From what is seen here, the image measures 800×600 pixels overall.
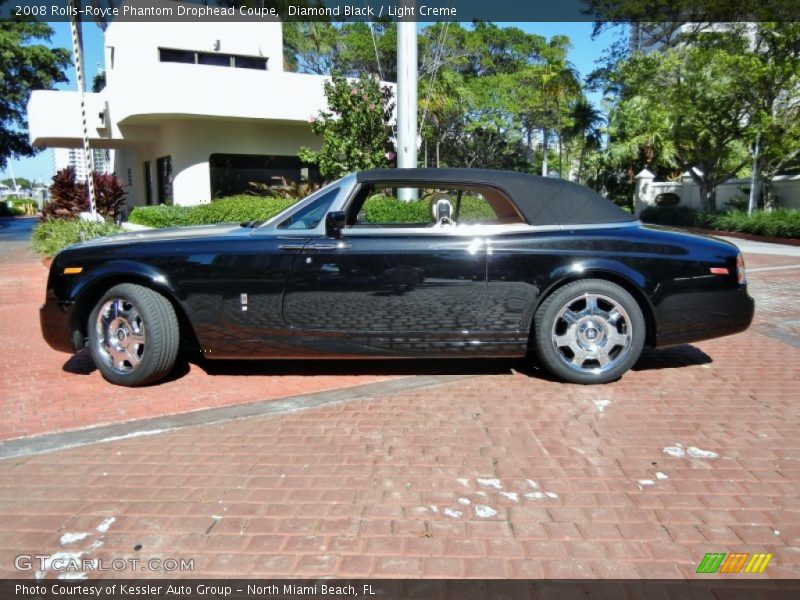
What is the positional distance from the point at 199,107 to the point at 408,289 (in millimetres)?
13805

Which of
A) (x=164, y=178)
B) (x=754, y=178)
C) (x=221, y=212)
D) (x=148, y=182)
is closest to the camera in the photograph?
(x=221, y=212)

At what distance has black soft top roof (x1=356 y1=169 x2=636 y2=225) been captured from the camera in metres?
4.76

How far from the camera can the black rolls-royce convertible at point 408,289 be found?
455 centimetres

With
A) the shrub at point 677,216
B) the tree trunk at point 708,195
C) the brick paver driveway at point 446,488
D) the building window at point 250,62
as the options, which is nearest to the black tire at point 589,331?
the brick paver driveway at point 446,488

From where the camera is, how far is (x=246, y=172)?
18.6 meters

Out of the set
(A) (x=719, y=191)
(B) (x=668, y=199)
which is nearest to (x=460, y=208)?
(A) (x=719, y=191)

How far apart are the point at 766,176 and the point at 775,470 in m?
22.0

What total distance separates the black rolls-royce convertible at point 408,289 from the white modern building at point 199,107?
13.0 m

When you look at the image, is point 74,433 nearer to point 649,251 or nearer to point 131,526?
point 131,526

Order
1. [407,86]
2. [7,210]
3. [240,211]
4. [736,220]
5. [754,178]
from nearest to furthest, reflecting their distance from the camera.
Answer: [407,86] → [240,211] → [736,220] → [754,178] → [7,210]

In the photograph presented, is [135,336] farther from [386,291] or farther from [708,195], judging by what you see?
[708,195]

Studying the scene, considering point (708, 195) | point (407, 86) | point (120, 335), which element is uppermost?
point (407, 86)

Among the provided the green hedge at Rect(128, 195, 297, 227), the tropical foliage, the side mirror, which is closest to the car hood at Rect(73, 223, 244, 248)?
the side mirror

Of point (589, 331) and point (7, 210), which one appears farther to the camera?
point (7, 210)
